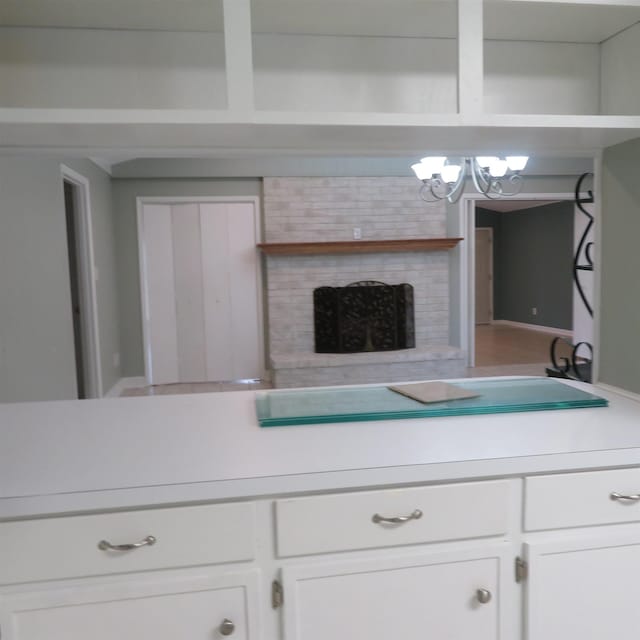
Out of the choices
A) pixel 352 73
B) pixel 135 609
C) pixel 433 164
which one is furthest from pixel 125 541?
pixel 433 164

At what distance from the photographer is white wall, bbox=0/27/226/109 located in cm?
136

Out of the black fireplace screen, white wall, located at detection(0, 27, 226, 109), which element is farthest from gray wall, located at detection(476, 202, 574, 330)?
white wall, located at detection(0, 27, 226, 109)

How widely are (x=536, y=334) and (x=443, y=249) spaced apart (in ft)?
12.0

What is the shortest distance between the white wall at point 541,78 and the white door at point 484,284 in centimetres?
897

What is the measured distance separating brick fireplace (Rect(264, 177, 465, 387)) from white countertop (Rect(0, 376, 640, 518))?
3.90m

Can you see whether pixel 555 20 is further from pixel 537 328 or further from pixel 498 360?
pixel 537 328

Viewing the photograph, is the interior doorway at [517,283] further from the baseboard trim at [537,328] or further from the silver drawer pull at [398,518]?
the silver drawer pull at [398,518]

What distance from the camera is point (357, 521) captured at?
108 cm

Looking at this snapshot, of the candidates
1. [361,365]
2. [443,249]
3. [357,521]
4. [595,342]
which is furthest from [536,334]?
[357,521]

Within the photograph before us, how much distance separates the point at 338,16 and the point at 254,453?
3.57 feet

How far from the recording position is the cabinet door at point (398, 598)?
107 cm

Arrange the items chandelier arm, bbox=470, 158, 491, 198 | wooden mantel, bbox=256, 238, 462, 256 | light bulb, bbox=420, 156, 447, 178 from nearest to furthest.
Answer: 1. light bulb, bbox=420, 156, 447, 178
2. chandelier arm, bbox=470, 158, 491, 198
3. wooden mantel, bbox=256, 238, 462, 256

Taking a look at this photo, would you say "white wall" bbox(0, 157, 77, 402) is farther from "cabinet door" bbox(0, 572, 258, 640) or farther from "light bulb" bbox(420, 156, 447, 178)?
"light bulb" bbox(420, 156, 447, 178)

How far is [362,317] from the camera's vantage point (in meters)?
5.59
